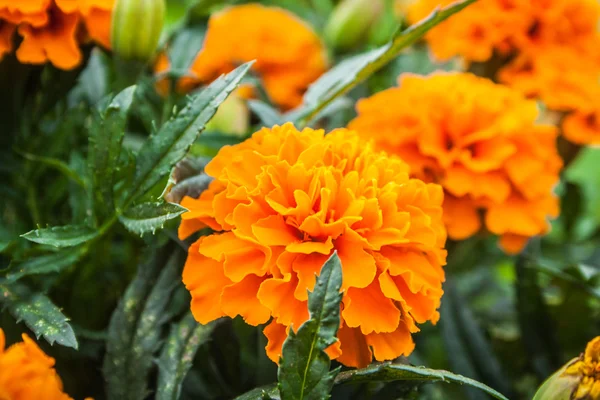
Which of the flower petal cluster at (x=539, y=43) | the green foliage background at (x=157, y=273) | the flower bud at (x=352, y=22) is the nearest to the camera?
the green foliage background at (x=157, y=273)

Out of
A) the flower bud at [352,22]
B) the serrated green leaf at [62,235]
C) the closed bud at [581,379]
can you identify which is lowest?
the closed bud at [581,379]

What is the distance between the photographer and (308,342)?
1.01ft

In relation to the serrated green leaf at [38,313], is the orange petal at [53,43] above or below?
above

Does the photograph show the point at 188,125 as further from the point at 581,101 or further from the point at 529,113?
the point at 581,101

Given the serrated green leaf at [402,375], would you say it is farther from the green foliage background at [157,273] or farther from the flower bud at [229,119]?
the flower bud at [229,119]

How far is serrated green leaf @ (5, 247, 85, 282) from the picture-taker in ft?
1.27

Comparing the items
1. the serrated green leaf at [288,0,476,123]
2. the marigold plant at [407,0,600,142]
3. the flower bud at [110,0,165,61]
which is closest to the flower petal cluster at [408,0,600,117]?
the marigold plant at [407,0,600,142]

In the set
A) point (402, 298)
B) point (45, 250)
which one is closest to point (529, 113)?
point (402, 298)

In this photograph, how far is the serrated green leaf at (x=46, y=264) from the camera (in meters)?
0.39

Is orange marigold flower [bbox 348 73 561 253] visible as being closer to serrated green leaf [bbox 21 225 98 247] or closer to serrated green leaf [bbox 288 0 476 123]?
serrated green leaf [bbox 288 0 476 123]

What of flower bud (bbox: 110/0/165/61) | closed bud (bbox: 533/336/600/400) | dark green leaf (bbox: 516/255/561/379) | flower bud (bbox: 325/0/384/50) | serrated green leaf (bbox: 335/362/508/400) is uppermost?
flower bud (bbox: 110/0/165/61)

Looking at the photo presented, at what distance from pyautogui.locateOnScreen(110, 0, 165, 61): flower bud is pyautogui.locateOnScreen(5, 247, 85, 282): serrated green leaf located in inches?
6.2

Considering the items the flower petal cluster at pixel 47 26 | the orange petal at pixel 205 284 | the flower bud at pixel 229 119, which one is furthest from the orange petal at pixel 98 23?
the orange petal at pixel 205 284

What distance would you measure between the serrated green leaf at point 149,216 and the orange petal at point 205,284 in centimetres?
3
